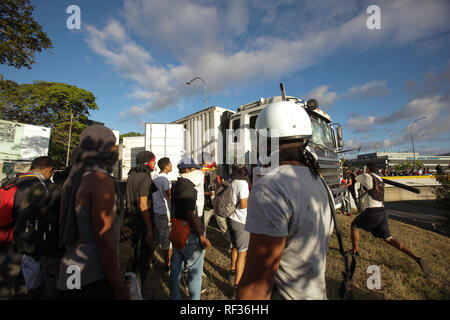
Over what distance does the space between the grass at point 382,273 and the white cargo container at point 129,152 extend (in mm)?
6542

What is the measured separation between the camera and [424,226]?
7.43 metres

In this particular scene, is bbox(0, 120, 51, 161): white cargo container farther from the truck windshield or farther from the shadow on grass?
the shadow on grass

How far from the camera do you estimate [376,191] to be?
14.4 ft

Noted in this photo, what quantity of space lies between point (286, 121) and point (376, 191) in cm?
418

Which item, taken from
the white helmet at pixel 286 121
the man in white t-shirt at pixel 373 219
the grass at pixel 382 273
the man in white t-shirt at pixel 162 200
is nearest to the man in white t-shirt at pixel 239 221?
the grass at pixel 382 273

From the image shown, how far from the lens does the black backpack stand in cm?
181

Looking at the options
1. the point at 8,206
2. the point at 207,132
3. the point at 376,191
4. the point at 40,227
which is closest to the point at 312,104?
the point at 376,191

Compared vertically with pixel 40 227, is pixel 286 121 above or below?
above

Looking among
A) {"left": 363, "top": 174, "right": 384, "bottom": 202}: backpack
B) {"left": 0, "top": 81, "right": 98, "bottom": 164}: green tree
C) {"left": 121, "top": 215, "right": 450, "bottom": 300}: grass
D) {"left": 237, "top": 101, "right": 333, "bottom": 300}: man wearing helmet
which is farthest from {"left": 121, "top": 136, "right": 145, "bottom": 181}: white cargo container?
{"left": 0, "top": 81, "right": 98, "bottom": 164}: green tree

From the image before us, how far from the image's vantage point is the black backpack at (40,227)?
1.81m

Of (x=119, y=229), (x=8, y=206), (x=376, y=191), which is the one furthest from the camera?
(x=376, y=191)

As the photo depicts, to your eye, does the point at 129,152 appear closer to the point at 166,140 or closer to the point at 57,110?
the point at 166,140
